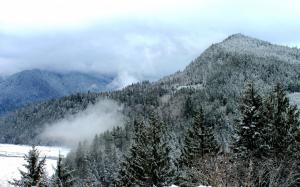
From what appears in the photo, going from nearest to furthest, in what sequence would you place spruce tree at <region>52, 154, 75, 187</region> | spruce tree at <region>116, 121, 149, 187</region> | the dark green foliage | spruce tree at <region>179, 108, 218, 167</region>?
1. spruce tree at <region>52, 154, 75, 187</region>
2. the dark green foliage
3. spruce tree at <region>116, 121, 149, 187</region>
4. spruce tree at <region>179, 108, 218, 167</region>

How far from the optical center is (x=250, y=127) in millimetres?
45812

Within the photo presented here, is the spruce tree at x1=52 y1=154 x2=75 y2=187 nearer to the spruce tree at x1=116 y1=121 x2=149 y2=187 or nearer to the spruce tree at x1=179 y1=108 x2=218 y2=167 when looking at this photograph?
the spruce tree at x1=116 y1=121 x2=149 y2=187

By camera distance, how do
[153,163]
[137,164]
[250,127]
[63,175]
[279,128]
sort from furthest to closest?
[137,164]
[153,163]
[279,128]
[250,127]
[63,175]

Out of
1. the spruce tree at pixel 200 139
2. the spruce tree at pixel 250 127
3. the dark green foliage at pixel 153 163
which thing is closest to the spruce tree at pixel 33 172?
the dark green foliage at pixel 153 163

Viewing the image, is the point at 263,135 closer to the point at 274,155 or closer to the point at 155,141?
the point at 274,155

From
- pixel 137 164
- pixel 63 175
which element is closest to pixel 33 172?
pixel 63 175

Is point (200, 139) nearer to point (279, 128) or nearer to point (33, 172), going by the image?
point (279, 128)

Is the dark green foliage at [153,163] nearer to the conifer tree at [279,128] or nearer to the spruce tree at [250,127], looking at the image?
the spruce tree at [250,127]

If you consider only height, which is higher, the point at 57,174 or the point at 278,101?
the point at 278,101

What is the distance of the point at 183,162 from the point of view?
6288 cm

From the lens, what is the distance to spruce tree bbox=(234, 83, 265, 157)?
45.6 metres

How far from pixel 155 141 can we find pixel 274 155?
40.4 feet

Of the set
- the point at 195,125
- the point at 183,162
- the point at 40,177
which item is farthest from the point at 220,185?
the point at 183,162

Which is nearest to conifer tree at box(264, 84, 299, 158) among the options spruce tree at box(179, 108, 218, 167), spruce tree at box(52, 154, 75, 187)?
spruce tree at box(179, 108, 218, 167)
